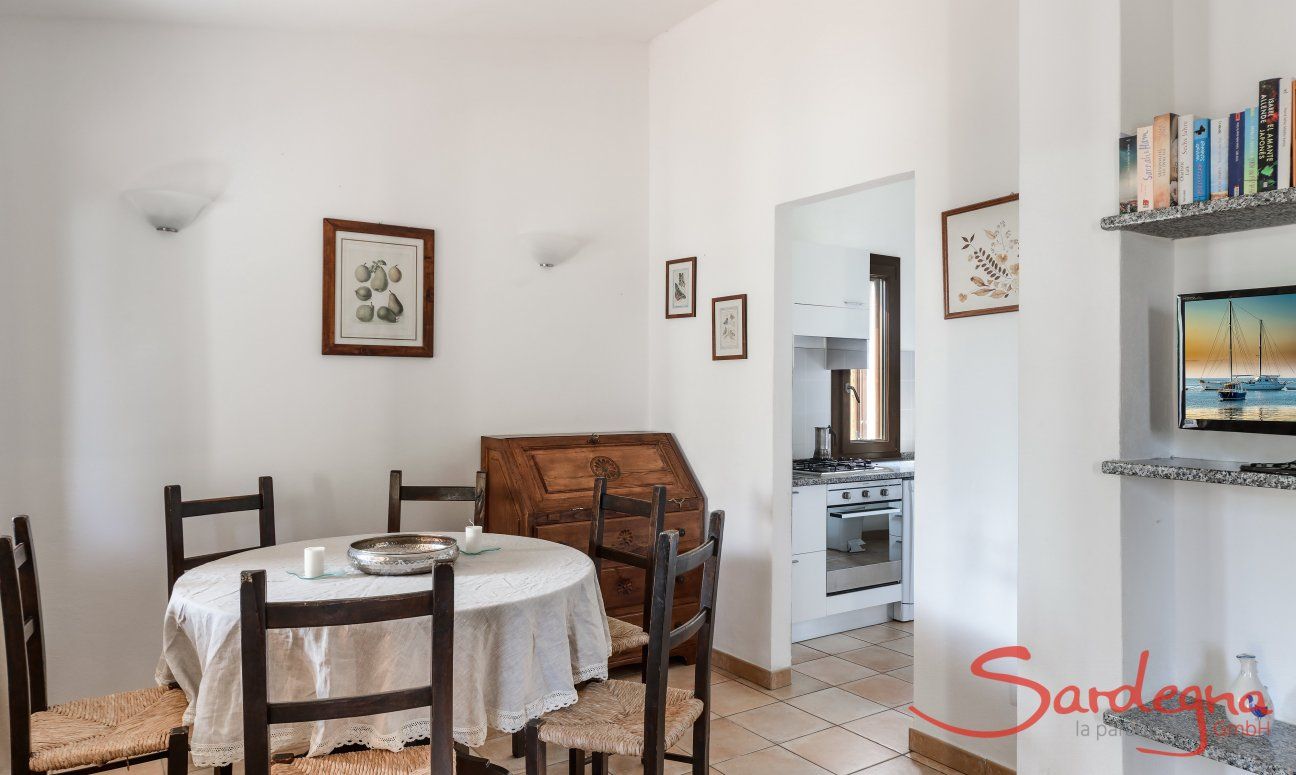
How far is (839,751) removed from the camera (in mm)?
3098

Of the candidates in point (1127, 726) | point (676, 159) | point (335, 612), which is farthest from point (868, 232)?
point (335, 612)

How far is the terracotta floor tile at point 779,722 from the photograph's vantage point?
3248 millimetres

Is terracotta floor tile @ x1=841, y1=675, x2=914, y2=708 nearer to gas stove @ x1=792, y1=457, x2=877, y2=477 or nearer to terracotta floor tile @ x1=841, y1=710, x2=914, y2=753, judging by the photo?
terracotta floor tile @ x1=841, y1=710, x2=914, y2=753

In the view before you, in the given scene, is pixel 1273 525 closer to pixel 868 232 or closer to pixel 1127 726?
pixel 1127 726

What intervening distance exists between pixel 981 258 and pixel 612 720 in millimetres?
1967

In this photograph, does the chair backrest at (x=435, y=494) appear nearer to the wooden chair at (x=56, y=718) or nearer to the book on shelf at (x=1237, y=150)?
the wooden chair at (x=56, y=718)

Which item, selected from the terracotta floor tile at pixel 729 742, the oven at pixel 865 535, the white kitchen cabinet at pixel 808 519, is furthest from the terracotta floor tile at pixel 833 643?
the terracotta floor tile at pixel 729 742

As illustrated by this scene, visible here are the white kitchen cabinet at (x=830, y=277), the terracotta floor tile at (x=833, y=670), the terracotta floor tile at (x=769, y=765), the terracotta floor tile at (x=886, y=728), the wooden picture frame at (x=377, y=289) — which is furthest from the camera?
the white kitchen cabinet at (x=830, y=277)

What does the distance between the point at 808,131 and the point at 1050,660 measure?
94.4 inches

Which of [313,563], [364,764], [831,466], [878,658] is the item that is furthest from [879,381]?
[364,764]

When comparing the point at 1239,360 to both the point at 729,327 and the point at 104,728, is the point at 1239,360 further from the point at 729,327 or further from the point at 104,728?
the point at 104,728

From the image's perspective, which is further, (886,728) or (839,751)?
(886,728)

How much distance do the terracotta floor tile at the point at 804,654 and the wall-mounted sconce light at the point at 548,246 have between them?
93.4 inches

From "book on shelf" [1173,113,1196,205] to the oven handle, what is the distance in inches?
109
